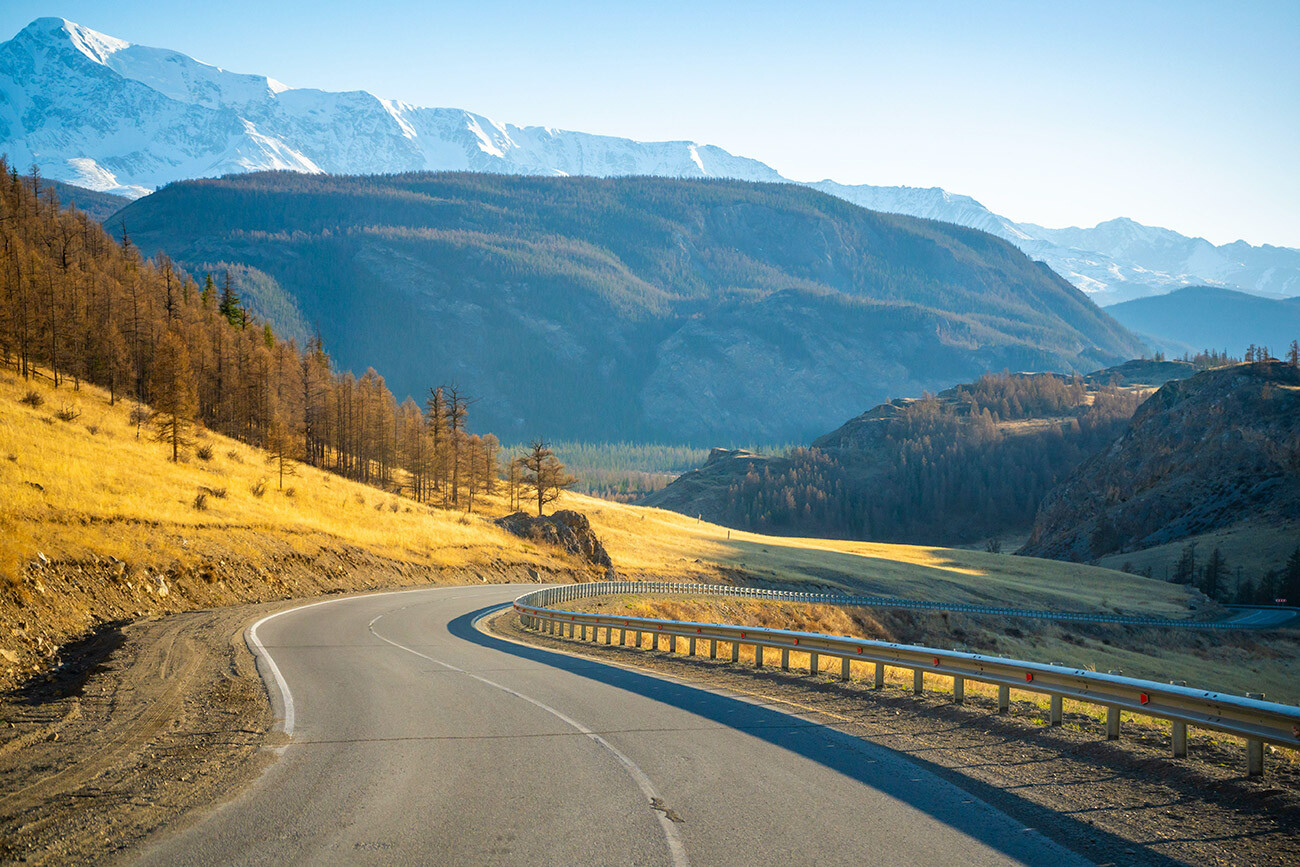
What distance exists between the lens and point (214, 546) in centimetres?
3275

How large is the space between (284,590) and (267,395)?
50.9 m

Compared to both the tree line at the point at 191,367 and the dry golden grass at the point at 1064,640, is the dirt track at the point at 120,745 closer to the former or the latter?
the dry golden grass at the point at 1064,640

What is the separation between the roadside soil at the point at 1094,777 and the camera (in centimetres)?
758

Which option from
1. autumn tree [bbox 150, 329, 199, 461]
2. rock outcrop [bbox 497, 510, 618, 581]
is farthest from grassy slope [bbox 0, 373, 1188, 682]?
rock outcrop [bbox 497, 510, 618, 581]

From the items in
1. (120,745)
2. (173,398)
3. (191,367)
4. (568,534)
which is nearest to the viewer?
(120,745)

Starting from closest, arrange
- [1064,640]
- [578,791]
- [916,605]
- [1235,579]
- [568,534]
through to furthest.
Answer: [578,791], [916,605], [568,534], [1064,640], [1235,579]

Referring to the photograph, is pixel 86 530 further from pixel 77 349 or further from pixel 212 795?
pixel 77 349

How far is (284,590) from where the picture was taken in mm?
35031

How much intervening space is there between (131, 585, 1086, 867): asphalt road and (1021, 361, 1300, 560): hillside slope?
15498 cm

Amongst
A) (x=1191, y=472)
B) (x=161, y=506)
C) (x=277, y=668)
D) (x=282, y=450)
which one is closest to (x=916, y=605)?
(x=282, y=450)

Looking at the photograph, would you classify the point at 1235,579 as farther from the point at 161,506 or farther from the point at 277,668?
the point at 277,668

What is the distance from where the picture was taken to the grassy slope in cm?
2223

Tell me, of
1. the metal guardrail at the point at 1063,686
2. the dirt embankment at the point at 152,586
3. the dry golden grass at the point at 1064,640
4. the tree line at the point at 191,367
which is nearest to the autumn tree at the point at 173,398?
the tree line at the point at 191,367

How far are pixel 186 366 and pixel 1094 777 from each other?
51.5 m
